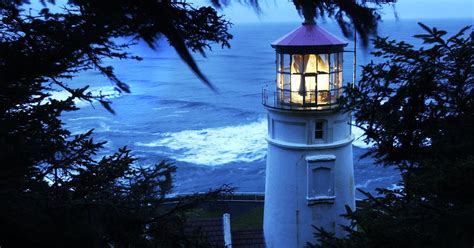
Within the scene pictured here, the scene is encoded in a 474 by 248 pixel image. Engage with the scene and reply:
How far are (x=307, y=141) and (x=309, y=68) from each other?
1.49 m

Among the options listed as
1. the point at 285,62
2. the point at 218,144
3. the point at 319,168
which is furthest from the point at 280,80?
the point at 218,144

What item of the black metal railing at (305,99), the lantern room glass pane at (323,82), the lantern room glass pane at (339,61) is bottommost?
the black metal railing at (305,99)

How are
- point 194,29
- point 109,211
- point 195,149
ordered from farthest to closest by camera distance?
point 195,149, point 109,211, point 194,29

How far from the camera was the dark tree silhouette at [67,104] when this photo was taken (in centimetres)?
175

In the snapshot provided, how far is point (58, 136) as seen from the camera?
4.71 metres

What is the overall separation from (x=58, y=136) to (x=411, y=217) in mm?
3572

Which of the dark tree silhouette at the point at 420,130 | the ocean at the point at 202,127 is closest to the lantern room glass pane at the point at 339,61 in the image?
the ocean at the point at 202,127

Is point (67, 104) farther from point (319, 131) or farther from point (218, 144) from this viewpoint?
point (218, 144)

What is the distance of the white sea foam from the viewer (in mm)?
25469

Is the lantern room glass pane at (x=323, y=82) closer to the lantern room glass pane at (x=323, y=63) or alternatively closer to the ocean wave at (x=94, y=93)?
the lantern room glass pane at (x=323, y=63)

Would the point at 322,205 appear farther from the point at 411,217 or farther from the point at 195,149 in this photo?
the point at 195,149

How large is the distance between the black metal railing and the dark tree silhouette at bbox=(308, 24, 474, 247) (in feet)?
12.5

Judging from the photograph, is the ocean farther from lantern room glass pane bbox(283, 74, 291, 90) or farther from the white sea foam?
lantern room glass pane bbox(283, 74, 291, 90)

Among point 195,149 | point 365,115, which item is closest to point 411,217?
point 365,115
